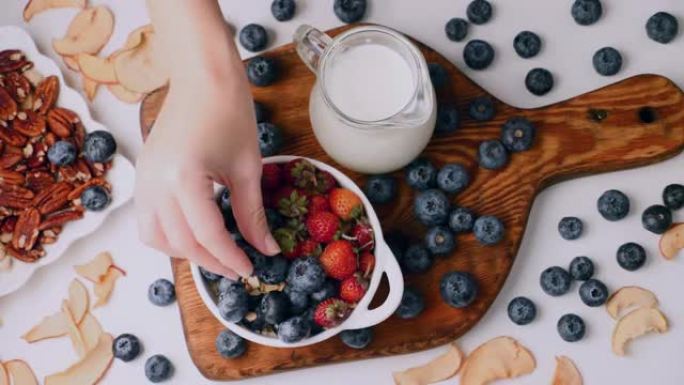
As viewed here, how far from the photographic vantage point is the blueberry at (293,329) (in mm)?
1058

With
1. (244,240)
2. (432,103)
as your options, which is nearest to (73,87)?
(244,240)

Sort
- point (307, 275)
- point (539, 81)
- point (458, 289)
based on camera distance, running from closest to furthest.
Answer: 1. point (307, 275)
2. point (458, 289)
3. point (539, 81)

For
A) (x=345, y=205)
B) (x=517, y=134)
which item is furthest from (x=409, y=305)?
(x=517, y=134)

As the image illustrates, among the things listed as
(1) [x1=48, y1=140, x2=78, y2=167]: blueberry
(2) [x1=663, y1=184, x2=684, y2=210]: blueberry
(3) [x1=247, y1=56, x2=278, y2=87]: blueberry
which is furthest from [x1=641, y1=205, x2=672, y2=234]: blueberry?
(1) [x1=48, y1=140, x2=78, y2=167]: blueberry

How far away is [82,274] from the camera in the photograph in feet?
4.20

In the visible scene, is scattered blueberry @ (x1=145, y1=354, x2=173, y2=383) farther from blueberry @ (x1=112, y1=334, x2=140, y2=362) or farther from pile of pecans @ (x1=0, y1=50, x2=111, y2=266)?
pile of pecans @ (x1=0, y1=50, x2=111, y2=266)

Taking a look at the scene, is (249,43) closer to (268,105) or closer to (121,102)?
(268,105)

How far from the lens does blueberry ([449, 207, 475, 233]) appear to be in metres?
Answer: 1.20

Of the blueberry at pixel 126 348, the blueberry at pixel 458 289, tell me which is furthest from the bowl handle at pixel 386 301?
the blueberry at pixel 126 348

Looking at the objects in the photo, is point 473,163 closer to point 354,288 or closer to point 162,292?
point 354,288

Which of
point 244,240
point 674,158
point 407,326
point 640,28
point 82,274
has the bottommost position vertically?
point 82,274

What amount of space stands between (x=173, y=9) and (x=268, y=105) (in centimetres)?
39

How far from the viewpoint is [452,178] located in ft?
3.93

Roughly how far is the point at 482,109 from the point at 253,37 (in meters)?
0.34
